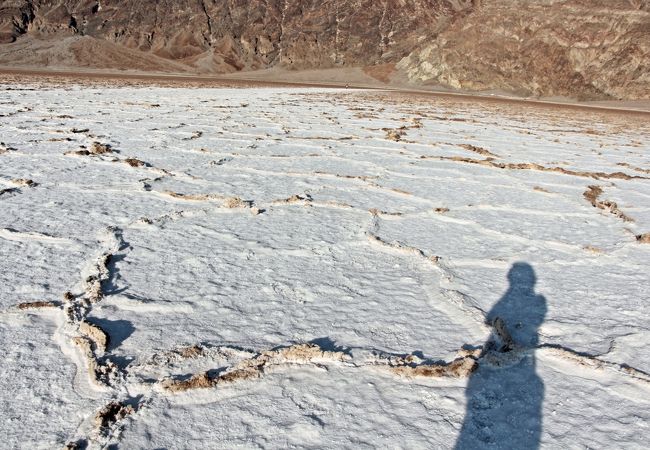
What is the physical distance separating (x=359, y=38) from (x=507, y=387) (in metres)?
45.4

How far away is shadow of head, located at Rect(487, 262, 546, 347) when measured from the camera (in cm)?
167

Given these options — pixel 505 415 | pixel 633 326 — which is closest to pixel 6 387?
pixel 505 415

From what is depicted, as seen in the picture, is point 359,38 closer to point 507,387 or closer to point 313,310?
point 313,310

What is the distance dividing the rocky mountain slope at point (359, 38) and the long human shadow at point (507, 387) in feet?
107

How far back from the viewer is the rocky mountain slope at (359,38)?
1207 inches

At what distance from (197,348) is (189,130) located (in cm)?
526

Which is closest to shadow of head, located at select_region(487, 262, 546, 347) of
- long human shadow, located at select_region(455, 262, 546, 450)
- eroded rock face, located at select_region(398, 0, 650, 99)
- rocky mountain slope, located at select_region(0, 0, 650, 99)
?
long human shadow, located at select_region(455, 262, 546, 450)

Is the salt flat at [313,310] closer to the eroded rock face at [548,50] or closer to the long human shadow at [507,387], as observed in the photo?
the long human shadow at [507,387]

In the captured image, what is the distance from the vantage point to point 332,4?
44.0m

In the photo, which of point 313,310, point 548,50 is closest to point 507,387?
point 313,310

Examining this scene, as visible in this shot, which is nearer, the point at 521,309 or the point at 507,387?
the point at 507,387

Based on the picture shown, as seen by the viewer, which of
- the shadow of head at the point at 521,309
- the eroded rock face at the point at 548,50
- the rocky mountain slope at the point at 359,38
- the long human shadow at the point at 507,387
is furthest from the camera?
the rocky mountain slope at the point at 359,38

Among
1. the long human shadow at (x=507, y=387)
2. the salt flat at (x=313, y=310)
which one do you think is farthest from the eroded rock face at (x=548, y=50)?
the long human shadow at (x=507, y=387)

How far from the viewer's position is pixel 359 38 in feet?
142
